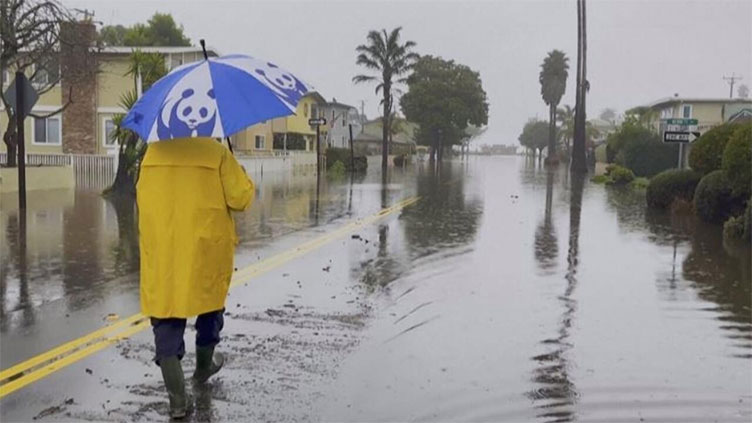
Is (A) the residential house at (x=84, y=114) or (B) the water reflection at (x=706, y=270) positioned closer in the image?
(B) the water reflection at (x=706, y=270)

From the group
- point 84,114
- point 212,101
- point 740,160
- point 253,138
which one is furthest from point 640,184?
point 253,138

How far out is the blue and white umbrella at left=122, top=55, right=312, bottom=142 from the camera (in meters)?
4.79

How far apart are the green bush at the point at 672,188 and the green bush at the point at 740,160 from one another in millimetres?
4156

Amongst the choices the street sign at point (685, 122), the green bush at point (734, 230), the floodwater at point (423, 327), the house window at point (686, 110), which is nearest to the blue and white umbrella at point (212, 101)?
the floodwater at point (423, 327)

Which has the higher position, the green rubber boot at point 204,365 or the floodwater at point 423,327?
the green rubber boot at point 204,365

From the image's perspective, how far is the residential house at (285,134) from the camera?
52.2 meters

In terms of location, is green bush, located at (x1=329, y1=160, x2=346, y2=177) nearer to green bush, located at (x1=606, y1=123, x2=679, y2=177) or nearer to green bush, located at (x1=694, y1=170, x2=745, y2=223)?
→ green bush, located at (x1=606, y1=123, x2=679, y2=177)

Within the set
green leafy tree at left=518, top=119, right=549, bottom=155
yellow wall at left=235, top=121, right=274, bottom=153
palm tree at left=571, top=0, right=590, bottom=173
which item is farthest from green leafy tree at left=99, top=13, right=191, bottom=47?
green leafy tree at left=518, top=119, right=549, bottom=155

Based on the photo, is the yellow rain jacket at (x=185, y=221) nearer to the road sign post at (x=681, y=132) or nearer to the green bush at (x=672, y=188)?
the green bush at (x=672, y=188)

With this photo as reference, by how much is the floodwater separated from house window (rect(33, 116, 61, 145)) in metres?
23.4

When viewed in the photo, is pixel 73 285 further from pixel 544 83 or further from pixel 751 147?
pixel 544 83

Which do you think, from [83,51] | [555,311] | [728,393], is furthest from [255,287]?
[83,51]

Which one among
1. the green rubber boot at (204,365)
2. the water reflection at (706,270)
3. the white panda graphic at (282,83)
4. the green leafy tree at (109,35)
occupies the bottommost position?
the water reflection at (706,270)

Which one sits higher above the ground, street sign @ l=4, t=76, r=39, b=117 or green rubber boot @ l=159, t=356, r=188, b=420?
street sign @ l=4, t=76, r=39, b=117
